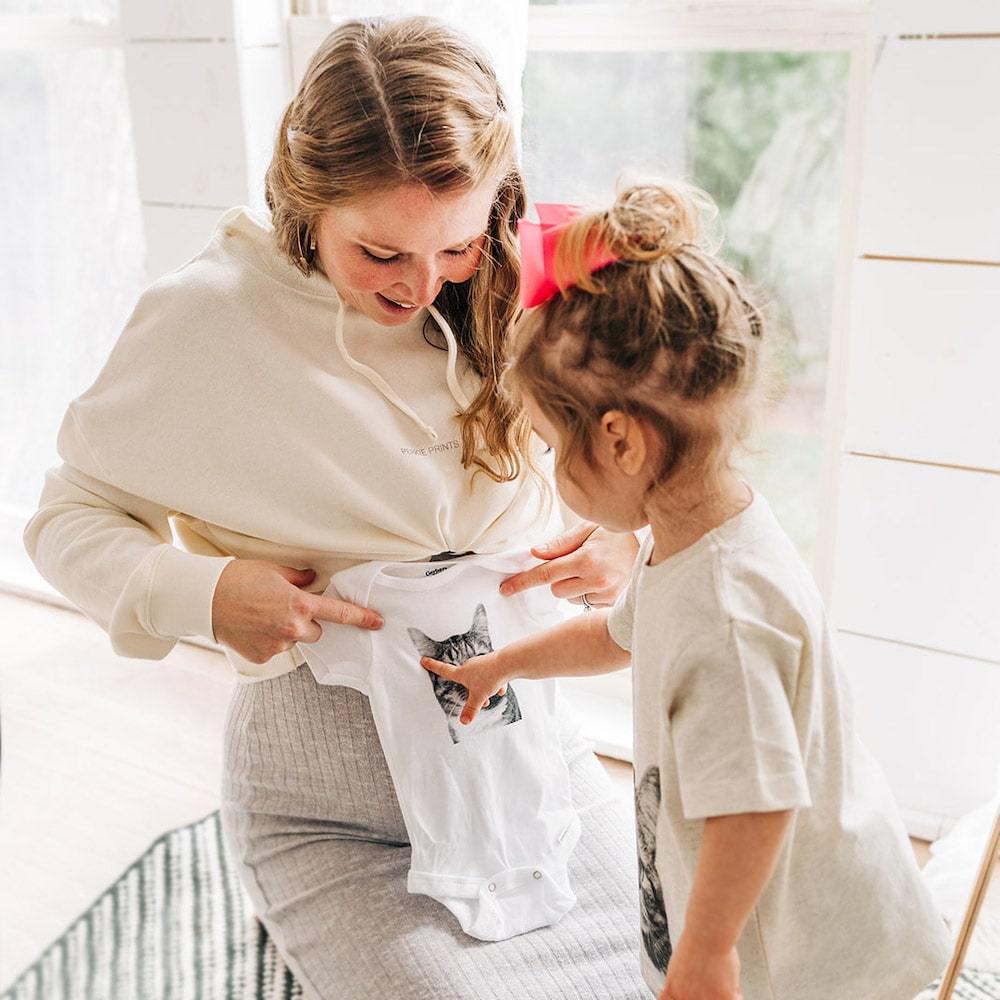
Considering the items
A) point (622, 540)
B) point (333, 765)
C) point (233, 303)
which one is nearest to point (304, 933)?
point (333, 765)

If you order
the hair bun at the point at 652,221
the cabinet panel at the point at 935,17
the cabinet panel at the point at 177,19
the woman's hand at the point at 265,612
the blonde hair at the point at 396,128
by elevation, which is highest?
the cabinet panel at the point at 177,19

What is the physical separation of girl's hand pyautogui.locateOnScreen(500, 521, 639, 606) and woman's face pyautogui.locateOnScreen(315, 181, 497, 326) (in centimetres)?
29

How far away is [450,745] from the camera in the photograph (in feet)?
3.80

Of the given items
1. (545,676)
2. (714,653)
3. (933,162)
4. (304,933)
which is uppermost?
(933,162)

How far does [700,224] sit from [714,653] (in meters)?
0.31

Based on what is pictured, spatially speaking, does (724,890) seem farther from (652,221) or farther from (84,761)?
(84,761)

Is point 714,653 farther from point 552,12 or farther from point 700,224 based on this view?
point 552,12

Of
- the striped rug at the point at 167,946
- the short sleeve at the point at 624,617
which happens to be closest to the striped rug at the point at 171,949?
the striped rug at the point at 167,946

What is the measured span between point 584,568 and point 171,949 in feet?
2.79

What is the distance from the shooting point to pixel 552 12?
65.9 inches

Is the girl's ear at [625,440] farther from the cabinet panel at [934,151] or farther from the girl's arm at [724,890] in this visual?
the cabinet panel at [934,151]

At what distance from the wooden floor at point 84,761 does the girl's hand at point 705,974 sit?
3.25 ft

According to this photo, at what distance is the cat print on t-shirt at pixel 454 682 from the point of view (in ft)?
3.78

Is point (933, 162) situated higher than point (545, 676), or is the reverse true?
point (933, 162)
